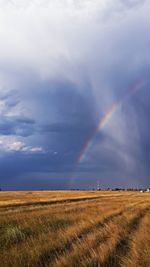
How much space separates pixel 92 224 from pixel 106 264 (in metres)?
8.32

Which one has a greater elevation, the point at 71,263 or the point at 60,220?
the point at 60,220

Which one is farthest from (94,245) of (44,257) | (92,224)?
(92,224)

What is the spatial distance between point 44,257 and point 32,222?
8511 mm

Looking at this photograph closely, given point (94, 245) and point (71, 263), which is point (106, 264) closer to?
point (71, 263)

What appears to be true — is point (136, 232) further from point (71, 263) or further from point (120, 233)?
point (71, 263)

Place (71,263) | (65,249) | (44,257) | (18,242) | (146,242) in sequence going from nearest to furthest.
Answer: (71,263) < (44,257) < (65,249) < (146,242) < (18,242)

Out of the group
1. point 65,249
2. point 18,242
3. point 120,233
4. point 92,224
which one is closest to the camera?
point 65,249

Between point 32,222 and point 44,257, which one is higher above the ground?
point 32,222

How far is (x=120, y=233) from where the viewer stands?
14078 millimetres

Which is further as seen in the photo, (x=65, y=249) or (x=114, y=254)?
(x=65, y=249)

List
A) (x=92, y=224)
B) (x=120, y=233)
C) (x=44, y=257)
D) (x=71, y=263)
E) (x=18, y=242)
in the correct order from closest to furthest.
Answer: (x=71, y=263) < (x=44, y=257) < (x=18, y=242) < (x=120, y=233) < (x=92, y=224)

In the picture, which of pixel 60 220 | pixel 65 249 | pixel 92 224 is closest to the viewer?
pixel 65 249

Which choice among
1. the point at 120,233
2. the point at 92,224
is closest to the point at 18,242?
the point at 120,233

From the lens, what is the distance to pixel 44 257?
9859 mm
